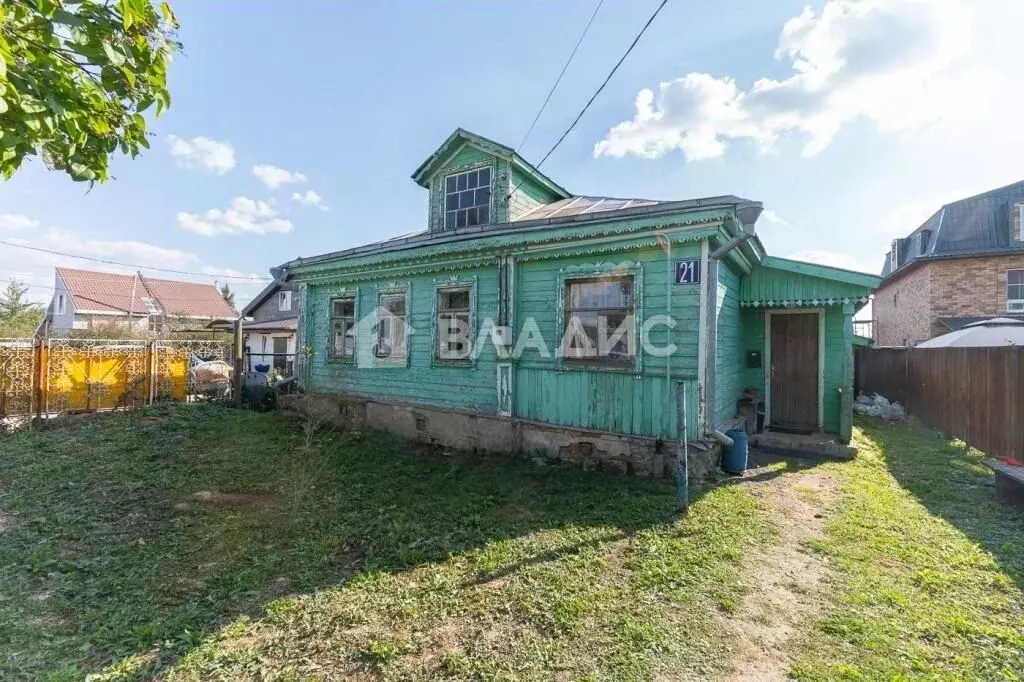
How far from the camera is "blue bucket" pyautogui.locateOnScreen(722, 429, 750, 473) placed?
5883 mm

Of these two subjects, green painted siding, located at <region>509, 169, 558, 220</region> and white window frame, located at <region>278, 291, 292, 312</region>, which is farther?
white window frame, located at <region>278, 291, 292, 312</region>

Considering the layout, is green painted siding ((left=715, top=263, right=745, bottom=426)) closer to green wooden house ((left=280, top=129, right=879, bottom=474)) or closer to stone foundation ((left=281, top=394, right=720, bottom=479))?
green wooden house ((left=280, top=129, right=879, bottom=474))

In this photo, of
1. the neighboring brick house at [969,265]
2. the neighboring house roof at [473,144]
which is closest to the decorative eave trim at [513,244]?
the neighboring house roof at [473,144]

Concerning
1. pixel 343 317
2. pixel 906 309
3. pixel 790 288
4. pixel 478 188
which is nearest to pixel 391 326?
pixel 343 317

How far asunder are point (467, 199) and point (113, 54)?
7.71 metres

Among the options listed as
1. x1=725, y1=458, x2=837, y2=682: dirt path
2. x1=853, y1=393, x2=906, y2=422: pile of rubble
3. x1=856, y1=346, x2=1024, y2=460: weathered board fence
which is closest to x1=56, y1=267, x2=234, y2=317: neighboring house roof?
Result: x1=725, y1=458, x2=837, y2=682: dirt path

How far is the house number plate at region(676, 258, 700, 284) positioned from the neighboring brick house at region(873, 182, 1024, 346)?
14.3m

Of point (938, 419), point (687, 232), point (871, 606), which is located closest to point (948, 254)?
point (938, 419)

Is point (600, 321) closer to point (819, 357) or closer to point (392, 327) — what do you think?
point (392, 327)

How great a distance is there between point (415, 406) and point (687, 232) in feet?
17.6

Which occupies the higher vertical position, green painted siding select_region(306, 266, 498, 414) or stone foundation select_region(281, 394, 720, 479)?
green painted siding select_region(306, 266, 498, 414)

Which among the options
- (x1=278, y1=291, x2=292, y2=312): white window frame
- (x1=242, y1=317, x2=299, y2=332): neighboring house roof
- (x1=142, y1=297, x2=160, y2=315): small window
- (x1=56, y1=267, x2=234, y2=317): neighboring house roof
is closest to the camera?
A: (x1=242, y1=317, x2=299, y2=332): neighboring house roof

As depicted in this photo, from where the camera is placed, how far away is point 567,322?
6496mm

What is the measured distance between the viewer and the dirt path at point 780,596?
2604 mm
